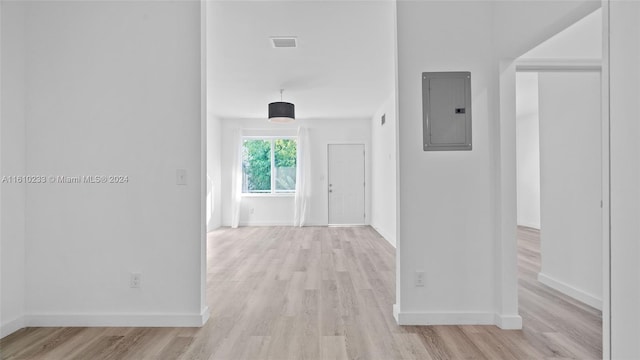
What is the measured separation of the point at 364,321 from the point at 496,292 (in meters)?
1.00

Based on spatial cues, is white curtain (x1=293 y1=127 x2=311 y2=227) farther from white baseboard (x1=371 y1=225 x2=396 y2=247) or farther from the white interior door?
white baseboard (x1=371 y1=225 x2=396 y2=247)

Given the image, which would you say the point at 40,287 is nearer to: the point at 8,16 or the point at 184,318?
the point at 184,318

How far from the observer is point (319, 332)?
8.32 feet

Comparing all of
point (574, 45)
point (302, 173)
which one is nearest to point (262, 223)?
point (302, 173)

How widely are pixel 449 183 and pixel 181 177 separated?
2.01 meters

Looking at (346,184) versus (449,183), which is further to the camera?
(346,184)

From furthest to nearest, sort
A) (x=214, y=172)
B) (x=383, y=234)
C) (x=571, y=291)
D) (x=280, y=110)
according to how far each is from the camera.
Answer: (x=214, y=172) → (x=383, y=234) → (x=280, y=110) → (x=571, y=291)

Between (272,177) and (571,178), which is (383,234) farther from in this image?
(571,178)

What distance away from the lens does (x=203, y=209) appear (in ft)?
9.05

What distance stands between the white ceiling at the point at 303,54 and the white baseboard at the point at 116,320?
8.50 ft

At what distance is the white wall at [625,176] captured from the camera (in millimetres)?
1388

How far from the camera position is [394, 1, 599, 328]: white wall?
2729 millimetres

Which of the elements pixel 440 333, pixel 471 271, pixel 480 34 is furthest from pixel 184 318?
pixel 480 34

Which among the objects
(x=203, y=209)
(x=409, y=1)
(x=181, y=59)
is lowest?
(x=203, y=209)
